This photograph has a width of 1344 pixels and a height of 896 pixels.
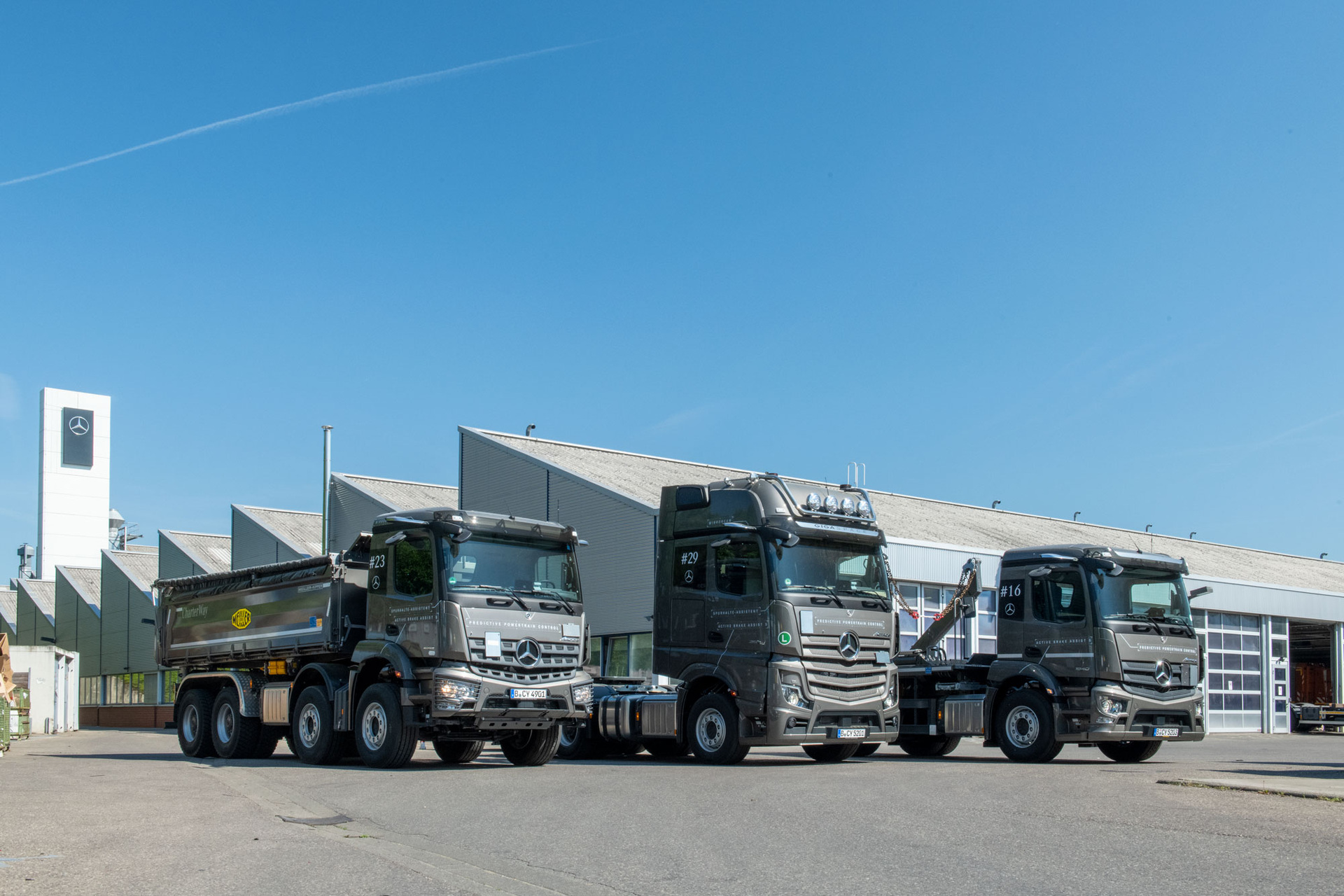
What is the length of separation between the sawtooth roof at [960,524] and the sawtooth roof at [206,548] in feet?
64.0

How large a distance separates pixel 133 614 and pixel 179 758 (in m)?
36.0

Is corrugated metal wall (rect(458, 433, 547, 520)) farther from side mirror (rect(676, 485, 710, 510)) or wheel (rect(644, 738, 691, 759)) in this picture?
side mirror (rect(676, 485, 710, 510))

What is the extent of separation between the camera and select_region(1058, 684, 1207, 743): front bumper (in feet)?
58.9

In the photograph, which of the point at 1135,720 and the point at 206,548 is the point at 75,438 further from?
the point at 1135,720

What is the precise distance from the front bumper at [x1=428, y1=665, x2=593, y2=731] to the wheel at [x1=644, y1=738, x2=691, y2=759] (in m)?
2.44

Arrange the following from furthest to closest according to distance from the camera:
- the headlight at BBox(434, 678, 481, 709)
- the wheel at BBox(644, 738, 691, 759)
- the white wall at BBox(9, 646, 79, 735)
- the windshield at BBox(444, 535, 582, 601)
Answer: the white wall at BBox(9, 646, 79, 735) < the wheel at BBox(644, 738, 691, 759) < the windshield at BBox(444, 535, 582, 601) < the headlight at BBox(434, 678, 481, 709)

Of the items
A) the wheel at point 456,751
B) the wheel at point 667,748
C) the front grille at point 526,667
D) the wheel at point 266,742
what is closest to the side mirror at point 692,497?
the front grille at point 526,667

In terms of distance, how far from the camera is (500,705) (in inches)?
628

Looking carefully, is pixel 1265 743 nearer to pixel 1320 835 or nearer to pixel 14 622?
pixel 1320 835

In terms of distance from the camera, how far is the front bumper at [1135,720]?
17.9 metres

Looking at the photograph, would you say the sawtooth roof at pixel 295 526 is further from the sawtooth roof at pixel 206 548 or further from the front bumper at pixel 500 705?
the front bumper at pixel 500 705

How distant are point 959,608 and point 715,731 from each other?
277 inches

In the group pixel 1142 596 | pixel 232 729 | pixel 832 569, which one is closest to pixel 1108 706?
pixel 1142 596

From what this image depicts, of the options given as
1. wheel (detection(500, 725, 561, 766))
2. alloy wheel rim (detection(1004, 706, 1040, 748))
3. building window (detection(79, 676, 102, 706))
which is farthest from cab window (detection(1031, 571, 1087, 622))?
building window (detection(79, 676, 102, 706))
